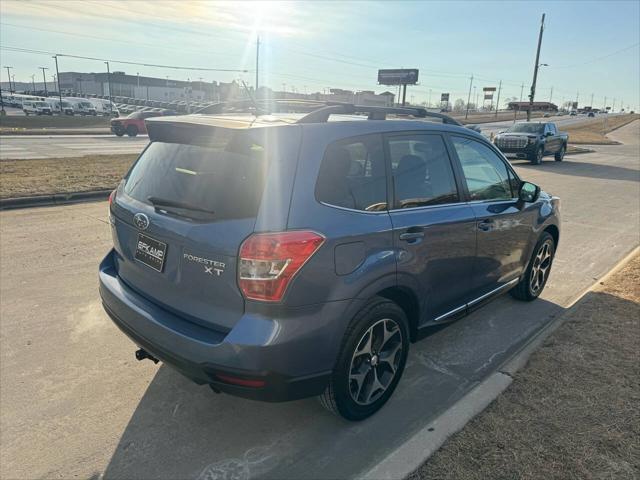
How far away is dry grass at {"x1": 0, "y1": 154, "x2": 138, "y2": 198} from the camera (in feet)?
30.1

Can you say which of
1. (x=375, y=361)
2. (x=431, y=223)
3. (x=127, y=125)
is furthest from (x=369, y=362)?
(x=127, y=125)

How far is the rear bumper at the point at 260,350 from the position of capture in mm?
2365

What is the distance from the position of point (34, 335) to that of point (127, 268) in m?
1.48

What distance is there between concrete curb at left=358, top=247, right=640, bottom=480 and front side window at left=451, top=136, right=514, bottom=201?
4.19ft

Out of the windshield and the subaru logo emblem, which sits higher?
the windshield

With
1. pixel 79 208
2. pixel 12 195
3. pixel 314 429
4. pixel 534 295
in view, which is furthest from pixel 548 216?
pixel 12 195

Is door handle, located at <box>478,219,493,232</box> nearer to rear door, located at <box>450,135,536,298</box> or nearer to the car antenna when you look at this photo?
rear door, located at <box>450,135,536,298</box>

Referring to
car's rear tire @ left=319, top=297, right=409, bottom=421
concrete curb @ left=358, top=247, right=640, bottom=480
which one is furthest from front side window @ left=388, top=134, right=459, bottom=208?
concrete curb @ left=358, top=247, right=640, bottom=480

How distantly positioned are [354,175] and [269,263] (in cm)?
80

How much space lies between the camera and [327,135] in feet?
8.80

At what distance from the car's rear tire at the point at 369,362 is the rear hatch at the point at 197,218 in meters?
0.70

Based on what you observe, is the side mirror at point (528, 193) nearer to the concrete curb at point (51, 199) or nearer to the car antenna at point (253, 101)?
the car antenna at point (253, 101)

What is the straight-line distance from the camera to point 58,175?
36.0ft

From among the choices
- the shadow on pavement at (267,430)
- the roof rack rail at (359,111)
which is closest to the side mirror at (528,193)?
the roof rack rail at (359,111)
